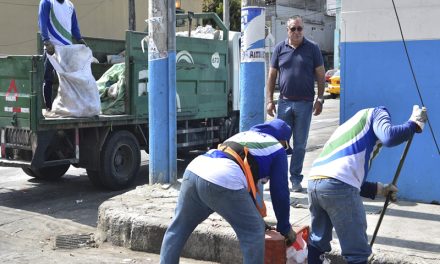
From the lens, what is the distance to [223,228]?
5.34 metres

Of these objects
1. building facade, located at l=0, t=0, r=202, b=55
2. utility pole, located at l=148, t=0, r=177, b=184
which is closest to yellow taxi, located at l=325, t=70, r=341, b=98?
building facade, located at l=0, t=0, r=202, b=55

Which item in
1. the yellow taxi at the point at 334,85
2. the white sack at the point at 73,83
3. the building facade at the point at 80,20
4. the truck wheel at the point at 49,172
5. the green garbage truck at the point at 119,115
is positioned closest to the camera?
the green garbage truck at the point at 119,115

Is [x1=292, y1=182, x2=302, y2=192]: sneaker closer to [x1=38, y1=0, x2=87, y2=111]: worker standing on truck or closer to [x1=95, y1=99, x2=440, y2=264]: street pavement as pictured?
[x1=95, y1=99, x2=440, y2=264]: street pavement

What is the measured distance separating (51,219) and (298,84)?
3.30 m

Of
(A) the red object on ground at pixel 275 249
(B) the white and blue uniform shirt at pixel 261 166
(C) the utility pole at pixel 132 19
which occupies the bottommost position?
(A) the red object on ground at pixel 275 249

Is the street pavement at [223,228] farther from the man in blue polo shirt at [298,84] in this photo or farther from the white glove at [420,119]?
the white glove at [420,119]

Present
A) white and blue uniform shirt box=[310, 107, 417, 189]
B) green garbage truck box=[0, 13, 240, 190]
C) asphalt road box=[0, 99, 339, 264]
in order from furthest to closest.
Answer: green garbage truck box=[0, 13, 240, 190] → asphalt road box=[0, 99, 339, 264] → white and blue uniform shirt box=[310, 107, 417, 189]

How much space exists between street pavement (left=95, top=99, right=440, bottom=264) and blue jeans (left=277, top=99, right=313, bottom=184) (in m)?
0.30

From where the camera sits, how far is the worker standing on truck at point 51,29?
7730 mm

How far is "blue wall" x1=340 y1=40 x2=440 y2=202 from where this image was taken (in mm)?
5977

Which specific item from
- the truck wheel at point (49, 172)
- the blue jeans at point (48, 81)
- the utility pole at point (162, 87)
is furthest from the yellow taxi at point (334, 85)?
the utility pole at point (162, 87)

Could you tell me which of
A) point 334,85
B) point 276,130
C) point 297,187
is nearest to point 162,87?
point 297,187

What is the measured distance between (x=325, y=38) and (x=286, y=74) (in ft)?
137

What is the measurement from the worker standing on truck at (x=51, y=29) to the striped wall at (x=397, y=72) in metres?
3.81
